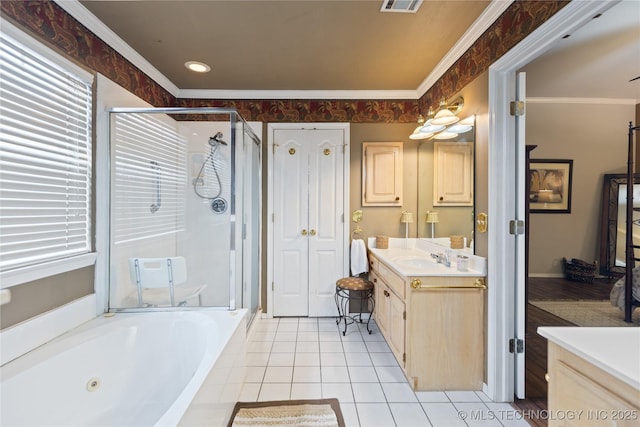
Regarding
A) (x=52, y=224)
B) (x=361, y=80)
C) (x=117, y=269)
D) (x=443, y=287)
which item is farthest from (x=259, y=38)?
(x=443, y=287)

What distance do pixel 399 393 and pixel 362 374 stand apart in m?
0.31

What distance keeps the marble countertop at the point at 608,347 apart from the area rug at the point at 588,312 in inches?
102

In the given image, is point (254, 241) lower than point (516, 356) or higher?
higher

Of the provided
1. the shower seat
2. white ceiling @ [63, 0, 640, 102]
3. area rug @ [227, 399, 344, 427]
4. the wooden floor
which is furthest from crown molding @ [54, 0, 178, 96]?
the wooden floor

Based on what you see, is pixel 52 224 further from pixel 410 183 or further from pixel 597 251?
pixel 597 251

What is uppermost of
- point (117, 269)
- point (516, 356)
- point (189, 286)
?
point (117, 269)

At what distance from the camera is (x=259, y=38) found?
2.03m

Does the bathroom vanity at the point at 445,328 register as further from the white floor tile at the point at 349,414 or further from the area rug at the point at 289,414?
the area rug at the point at 289,414

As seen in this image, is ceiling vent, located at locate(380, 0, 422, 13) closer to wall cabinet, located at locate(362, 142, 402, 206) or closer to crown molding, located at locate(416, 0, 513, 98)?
crown molding, located at locate(416, 0, 513, 98)

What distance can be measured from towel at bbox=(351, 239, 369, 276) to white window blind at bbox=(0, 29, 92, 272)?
2.29 m

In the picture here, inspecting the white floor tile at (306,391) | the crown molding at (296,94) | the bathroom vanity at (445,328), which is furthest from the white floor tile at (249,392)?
the crown molding at (296,94)

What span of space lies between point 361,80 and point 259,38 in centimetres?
112

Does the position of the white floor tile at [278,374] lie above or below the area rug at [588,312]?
below

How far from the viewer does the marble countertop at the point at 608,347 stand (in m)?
0.70
